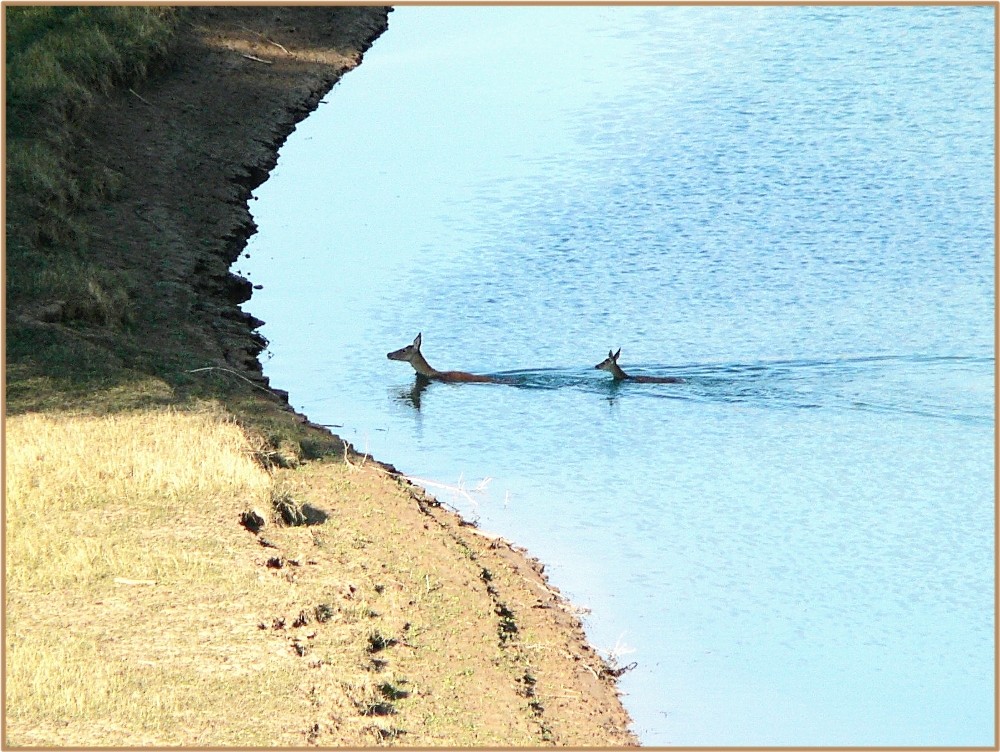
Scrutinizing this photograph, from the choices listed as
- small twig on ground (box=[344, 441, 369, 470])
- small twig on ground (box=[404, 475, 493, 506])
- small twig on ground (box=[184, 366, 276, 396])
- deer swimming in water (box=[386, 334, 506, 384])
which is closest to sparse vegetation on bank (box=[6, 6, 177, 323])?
small twig on ground (box=[184, 366, 276, 396])

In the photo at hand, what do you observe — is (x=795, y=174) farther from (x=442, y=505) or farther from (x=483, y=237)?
(x=442, y=505)

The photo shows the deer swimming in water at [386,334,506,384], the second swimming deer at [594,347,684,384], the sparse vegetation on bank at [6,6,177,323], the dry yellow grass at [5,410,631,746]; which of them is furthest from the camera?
the deer swimming in water at [386,334,506,384]

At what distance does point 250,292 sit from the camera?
60.8 ft

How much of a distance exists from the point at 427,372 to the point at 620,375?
2213mm

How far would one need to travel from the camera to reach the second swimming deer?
15703 mm

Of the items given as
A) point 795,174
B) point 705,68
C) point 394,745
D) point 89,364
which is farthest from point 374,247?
point 394,745

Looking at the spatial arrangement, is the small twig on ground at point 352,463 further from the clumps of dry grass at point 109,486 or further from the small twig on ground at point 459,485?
the clumps of dry grass at point 109,486

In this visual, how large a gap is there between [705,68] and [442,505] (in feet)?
55.3

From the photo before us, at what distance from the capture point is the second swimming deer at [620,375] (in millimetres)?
15703

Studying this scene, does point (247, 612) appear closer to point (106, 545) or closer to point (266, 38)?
point (106, 545)

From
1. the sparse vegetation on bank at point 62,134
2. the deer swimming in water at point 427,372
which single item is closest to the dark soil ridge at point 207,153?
the sparse vegetation on bank at point 62,134

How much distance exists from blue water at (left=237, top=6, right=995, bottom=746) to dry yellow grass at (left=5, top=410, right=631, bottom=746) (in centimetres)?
86

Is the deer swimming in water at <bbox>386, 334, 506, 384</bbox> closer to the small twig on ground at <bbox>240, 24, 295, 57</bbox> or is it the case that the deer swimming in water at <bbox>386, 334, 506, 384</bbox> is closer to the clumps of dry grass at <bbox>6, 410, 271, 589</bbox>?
the clumps of dry grass at <bbox>6, 410, 271, 589</bbox>

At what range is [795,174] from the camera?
2191cm
